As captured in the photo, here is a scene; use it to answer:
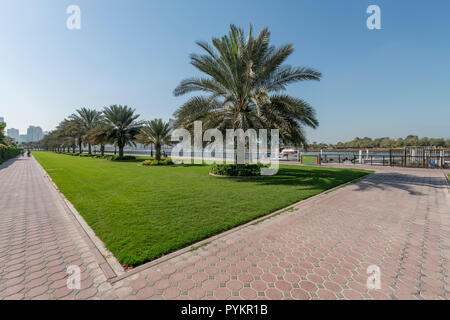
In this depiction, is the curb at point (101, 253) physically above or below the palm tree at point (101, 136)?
below

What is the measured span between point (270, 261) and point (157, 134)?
21.5m

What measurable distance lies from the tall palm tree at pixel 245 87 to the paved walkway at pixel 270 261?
20.2ft

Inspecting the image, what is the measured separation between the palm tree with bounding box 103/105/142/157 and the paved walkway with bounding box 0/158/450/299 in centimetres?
2298

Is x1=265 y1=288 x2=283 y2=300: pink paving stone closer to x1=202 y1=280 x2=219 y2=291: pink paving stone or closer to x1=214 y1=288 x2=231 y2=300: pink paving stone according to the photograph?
x1=214 y1=288 x2=231 y2=300: pink paving stone

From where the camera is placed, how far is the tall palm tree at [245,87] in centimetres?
999

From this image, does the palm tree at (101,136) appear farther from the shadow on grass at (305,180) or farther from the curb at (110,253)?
the curb at (110,253)

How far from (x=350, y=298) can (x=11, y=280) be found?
433 centimetres

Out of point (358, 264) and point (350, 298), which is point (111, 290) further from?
point (358, 264)

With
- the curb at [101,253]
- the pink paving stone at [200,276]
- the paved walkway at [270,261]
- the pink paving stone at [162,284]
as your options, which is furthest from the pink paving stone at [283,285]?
the curb at [101,253]

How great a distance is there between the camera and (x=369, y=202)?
21.4 feet

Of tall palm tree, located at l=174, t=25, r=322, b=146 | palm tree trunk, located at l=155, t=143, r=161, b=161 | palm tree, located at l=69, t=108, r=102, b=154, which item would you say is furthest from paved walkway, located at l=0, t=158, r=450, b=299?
palm tree, located at l=69, t=108, r=102, b=154

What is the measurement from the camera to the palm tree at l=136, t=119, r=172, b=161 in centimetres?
2222

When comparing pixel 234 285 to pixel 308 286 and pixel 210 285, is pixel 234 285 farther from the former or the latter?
pixel 308 286
